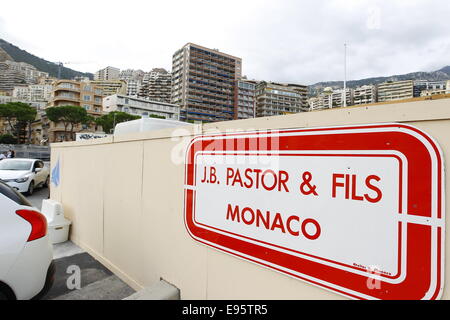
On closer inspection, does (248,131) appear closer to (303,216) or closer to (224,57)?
(303,216)

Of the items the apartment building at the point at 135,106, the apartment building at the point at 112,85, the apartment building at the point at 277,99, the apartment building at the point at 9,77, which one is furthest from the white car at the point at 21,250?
the apartment building at the point at 9,77

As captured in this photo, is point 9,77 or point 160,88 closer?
point 160,88

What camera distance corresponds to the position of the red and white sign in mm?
1173

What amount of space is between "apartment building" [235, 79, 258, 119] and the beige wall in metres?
98.4

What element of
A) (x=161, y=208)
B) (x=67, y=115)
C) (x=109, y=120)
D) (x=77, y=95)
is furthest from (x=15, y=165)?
(x=77, y=95)

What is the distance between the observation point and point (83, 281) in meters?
3.18

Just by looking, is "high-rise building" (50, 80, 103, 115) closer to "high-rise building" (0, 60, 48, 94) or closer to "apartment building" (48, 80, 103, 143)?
"apartment building" (48, 80, 103, 143)

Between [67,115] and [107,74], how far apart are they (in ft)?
433

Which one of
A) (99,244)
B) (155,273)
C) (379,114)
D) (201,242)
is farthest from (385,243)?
(99,244)

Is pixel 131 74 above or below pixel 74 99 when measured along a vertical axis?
above

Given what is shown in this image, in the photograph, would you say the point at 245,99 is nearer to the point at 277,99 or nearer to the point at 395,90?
the point at 277,99

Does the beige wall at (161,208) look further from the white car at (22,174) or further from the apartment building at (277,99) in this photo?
the apartment building at (277,99)

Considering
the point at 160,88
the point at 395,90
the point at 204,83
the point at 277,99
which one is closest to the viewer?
the point at 204,83

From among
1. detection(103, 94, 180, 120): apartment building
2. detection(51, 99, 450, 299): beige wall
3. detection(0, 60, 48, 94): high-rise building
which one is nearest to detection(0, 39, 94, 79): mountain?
detection(0, 60, 48, 94): high-rise building
